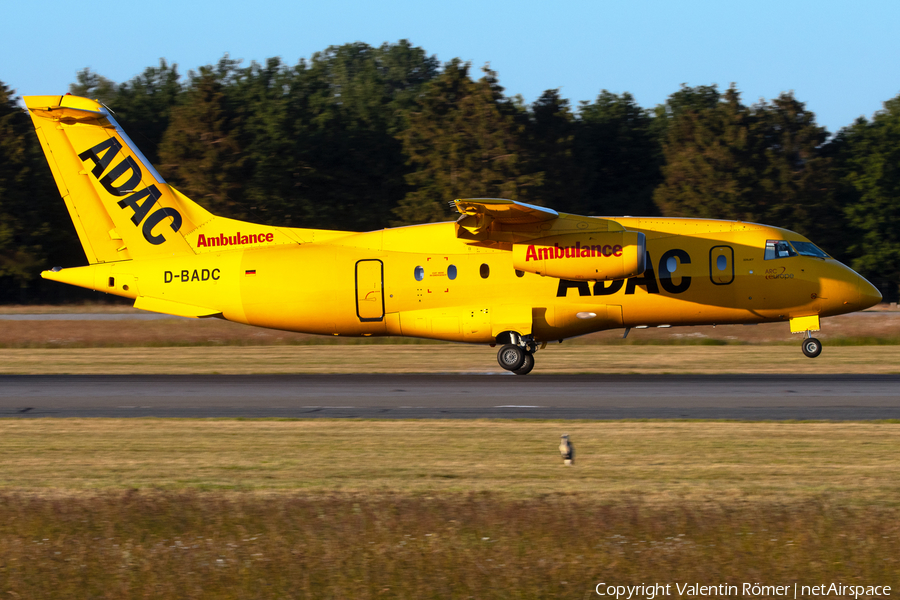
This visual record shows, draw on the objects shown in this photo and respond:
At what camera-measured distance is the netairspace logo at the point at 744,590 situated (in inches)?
276

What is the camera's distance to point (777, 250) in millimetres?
22547

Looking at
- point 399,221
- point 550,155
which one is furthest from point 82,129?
point 550,155

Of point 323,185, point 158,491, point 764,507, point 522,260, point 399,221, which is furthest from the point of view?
point 323,185

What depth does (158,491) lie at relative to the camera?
1038cm

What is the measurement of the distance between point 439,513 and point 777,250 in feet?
53.2

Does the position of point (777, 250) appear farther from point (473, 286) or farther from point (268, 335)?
point (268, 335)

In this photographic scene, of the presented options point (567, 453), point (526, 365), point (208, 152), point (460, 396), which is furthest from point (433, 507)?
point (208, 152)

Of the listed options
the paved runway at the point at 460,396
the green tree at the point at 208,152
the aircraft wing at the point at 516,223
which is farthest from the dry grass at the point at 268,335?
the green tree at the point at 208,152

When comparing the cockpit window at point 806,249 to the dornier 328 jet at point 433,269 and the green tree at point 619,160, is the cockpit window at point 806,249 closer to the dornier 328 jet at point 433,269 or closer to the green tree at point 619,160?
the dornier 328 jet at point 433,269

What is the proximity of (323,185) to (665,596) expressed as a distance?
56232mm

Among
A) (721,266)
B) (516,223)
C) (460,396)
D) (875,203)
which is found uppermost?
(875,203)

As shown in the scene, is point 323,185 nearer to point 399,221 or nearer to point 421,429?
point 399,221

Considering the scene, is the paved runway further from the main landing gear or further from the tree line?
the tree line

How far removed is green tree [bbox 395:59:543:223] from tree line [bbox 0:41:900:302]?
0.11 meters
